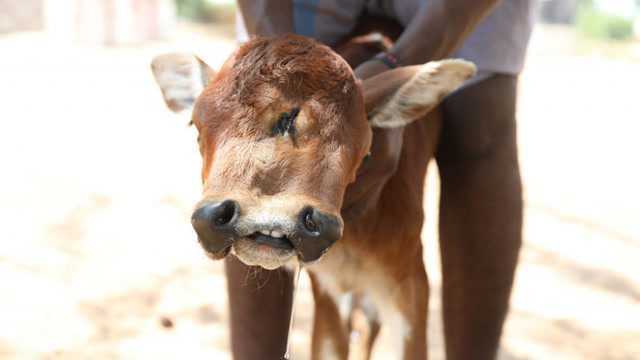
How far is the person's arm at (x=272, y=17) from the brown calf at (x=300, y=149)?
20 centimetres

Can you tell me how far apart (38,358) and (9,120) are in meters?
4.18

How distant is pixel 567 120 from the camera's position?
26.4ft

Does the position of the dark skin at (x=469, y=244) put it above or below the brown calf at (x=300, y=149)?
below

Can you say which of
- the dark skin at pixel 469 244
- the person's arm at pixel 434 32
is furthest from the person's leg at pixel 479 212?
the person's arm at pixel 434 32

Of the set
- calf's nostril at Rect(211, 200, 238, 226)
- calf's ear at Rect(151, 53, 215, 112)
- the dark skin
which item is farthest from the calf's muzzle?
the dark skin

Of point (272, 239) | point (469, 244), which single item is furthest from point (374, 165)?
point (469, 244)

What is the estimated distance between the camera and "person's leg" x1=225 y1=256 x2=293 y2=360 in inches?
90.2

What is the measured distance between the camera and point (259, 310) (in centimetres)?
233

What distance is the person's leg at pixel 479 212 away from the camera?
236 centimetres

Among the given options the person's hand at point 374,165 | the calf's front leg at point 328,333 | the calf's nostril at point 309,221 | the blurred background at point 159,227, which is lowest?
the blurred background at point 159,227

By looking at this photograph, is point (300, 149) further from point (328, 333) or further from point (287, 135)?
point (328, 333)

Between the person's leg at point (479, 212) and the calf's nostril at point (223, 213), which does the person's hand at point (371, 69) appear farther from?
the calf's nostril at point (223, 213)

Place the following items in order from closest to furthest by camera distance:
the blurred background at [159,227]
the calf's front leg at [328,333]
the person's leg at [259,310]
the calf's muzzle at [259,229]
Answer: the calf's muzzle at [259,229] → the person's leg at [259,310] → the calf's front leg at [328,333] → the blurred background at [159,227]

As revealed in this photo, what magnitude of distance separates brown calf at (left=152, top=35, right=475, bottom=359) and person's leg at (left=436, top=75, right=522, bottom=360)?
0.24m
